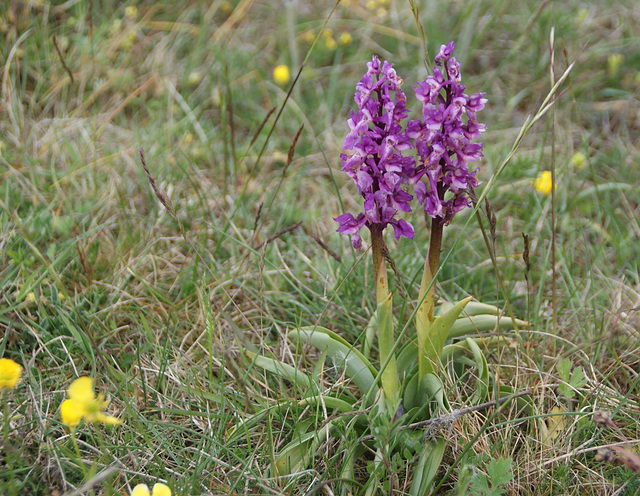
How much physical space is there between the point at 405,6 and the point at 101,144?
265 centimetres

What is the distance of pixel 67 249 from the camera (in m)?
2.56

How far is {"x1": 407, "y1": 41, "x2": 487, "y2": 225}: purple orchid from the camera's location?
1680 mm

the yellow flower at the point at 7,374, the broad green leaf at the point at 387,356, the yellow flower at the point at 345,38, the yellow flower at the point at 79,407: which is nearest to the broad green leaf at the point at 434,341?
the broad green leaf at the point at 387,356

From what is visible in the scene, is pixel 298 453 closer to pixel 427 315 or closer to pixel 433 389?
pixel 433 389

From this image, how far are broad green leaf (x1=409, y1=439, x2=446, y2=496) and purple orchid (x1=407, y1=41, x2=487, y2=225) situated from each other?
0.77 metres

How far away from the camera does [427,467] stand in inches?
72.1

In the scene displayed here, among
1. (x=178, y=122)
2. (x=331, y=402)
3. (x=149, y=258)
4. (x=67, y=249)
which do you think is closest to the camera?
(x=331, y=402)

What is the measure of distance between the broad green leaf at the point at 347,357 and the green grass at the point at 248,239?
0.66 ft

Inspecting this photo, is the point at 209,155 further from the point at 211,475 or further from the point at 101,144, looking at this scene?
the point at 211,475

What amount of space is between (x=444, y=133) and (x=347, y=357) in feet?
2.85

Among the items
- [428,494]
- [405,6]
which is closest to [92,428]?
[428,494]

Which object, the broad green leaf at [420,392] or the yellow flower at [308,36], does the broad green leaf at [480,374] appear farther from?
the yellow flower at [308,36]

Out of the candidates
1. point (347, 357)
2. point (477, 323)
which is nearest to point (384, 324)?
point (347, 357)

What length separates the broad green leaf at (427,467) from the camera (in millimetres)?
1790
